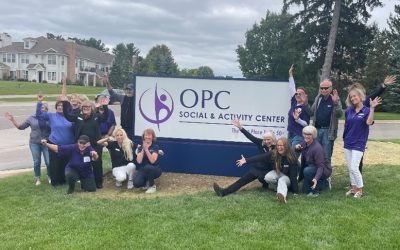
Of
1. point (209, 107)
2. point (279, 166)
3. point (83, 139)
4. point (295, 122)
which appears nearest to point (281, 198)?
point (279, 166)

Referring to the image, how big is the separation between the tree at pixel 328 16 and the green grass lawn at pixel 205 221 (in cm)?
2063

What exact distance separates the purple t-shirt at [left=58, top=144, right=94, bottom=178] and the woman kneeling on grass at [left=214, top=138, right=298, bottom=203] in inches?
88.9

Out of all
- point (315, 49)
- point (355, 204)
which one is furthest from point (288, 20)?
Result: point (355, 204)

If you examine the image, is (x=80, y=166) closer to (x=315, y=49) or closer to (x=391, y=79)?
(x=391, y=79)

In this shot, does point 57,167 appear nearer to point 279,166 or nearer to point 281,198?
point 279,166

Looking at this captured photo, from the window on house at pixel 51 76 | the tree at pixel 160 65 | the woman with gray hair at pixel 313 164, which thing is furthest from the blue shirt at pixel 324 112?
the window on house at pixel 51 76

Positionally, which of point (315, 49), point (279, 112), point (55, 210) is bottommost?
point (55, 210)

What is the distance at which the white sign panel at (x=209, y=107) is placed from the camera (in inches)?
349

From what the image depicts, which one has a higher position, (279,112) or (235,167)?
Answer: (279,112)

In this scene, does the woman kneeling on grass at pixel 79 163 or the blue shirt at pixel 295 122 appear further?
the woman kneeling on grass at pixel 79 163

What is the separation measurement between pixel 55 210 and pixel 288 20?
29.7 m

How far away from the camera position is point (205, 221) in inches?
243

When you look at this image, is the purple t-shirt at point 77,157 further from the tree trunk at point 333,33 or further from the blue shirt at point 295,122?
the tree trunk at point 333,33

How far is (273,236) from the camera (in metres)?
5.56
